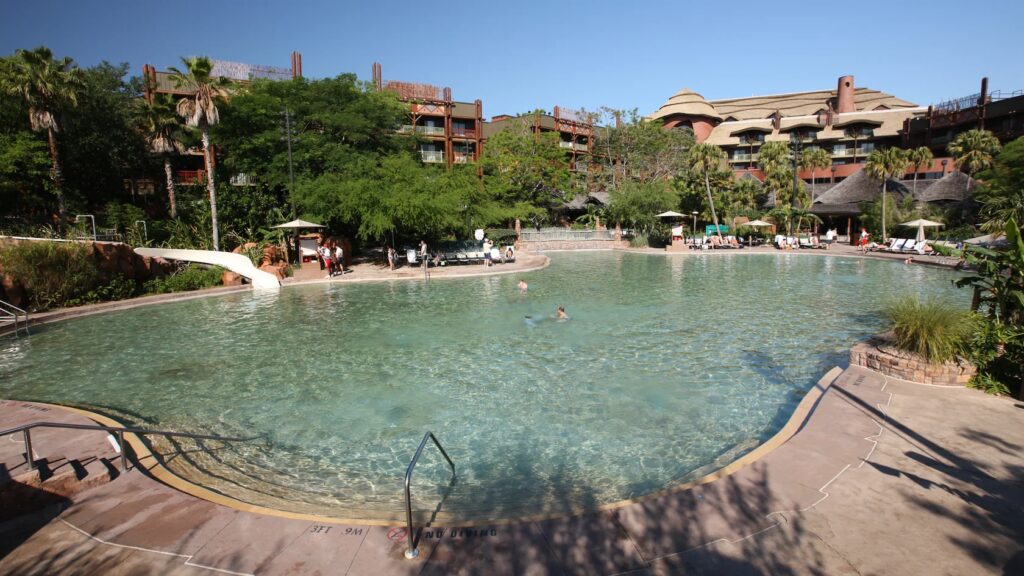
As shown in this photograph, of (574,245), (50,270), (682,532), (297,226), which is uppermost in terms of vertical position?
(297,226)

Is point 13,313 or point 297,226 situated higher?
point 297,226

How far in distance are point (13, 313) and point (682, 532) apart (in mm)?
18657

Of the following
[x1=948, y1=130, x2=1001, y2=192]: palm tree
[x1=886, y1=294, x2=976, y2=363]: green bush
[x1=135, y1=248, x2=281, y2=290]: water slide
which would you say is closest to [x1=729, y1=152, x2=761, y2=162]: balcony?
[x1=948, y1=130, x2=1001, y2=192]: palm tree

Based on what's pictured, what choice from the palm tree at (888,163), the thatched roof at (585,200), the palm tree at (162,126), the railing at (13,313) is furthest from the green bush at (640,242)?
the railing at (13,313)

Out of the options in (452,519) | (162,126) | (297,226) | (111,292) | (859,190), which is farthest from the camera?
(859,190)

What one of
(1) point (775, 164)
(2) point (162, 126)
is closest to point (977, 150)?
(1) point (775, 164)

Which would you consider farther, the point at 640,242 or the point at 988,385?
the point at 640,242

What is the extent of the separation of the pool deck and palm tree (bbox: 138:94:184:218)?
3034 cm

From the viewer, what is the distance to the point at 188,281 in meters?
19.8

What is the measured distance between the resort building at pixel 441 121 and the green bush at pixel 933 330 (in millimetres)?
44956

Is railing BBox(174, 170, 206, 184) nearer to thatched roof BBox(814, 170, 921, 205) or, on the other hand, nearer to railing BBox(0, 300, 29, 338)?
railing BBox(0, 300, 29, 338)

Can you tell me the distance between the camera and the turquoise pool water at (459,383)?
6.23 meters

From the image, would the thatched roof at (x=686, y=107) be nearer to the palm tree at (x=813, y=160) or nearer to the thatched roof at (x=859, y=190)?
the palm tree at (x=813, y=160)

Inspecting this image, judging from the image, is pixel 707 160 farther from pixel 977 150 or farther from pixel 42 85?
pixel 42 85
